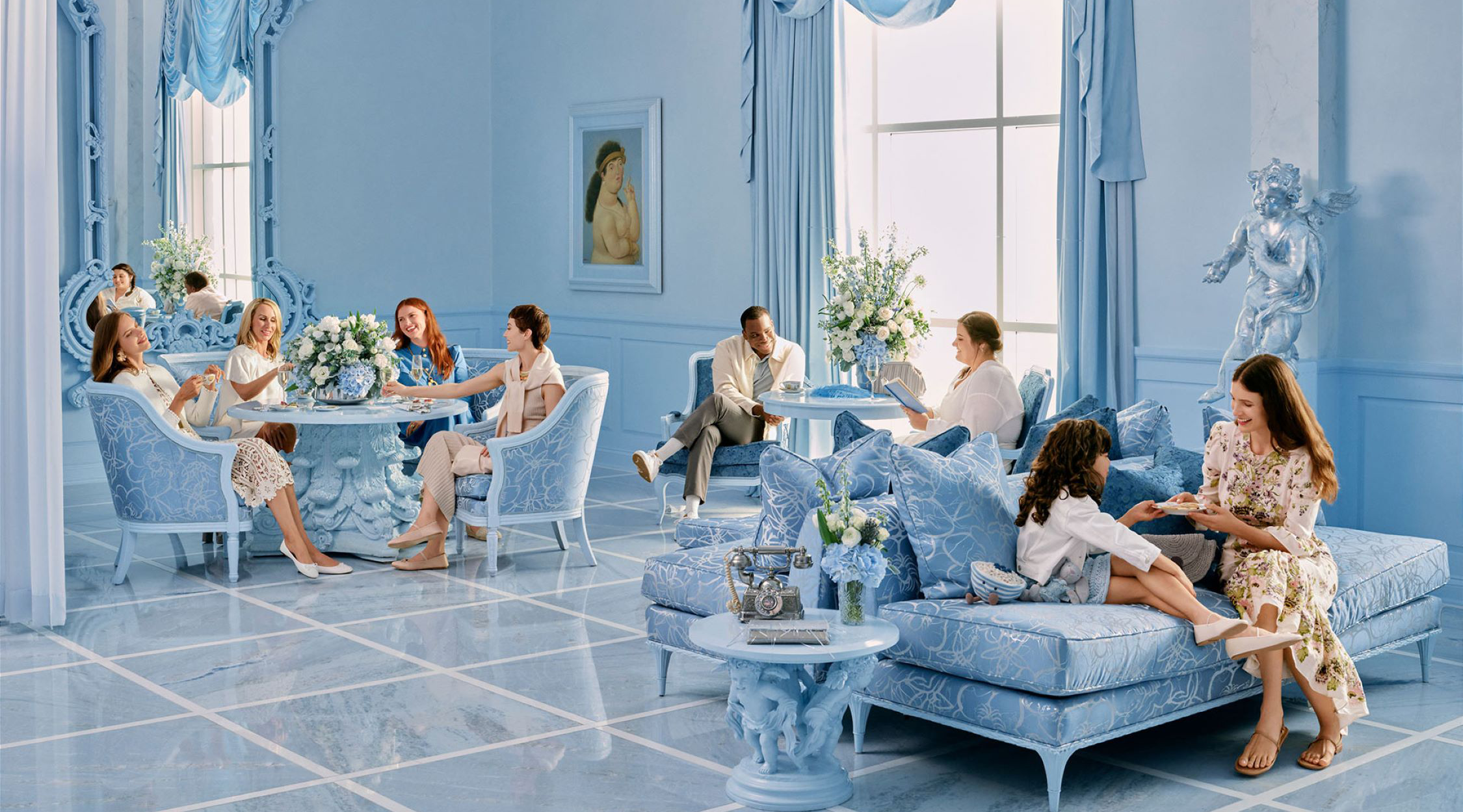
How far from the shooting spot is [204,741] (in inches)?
188

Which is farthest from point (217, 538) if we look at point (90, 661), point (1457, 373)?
point (1457, 373)

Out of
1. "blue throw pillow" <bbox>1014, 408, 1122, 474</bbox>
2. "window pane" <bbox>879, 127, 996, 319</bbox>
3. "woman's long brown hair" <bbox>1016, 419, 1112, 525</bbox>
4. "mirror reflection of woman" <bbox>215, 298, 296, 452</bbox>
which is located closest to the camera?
"woman's long brown hair" <bbox>1016, 419, 1112, 525</bbox>

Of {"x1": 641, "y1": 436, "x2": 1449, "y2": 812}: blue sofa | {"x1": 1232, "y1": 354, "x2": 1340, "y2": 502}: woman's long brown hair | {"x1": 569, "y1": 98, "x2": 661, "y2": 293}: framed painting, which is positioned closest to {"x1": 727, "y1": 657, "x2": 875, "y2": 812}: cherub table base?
{"x1": 641, "y1": 436, "x2": 1449, "y2": 812}: blue sofa

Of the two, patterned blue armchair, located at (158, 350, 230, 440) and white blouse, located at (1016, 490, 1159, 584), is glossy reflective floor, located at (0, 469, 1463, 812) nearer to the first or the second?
white blouse, located at (1016, 490, 1159, 584)

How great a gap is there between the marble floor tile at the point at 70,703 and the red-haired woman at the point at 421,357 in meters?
2.86

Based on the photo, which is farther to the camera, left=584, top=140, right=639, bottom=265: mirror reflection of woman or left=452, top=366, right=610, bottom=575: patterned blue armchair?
left=584, top=140, right=639, bottom=265: mirror reflection of woman

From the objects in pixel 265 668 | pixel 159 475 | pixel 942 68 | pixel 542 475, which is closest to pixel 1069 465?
pixel 265 668

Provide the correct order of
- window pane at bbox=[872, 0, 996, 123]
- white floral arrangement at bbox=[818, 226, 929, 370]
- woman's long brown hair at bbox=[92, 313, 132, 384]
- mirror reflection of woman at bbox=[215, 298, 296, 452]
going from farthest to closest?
window pane at bbox=[872, 0, 996, 123] → white floral arrangement at bbox=[818, 226, 929, 370] → mirror reflection of woman at bbox=[215, 298, 296, 452] → woman's long brown hair at bbox=[92, 313, 132, 384]

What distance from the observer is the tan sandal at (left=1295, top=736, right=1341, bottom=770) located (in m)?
4.49

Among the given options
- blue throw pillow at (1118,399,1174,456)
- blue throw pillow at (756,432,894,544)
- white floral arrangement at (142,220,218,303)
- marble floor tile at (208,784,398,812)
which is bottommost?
marble floor tile at (208,784,398,812)

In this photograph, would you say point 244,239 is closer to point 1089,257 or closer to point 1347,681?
point 1089,257

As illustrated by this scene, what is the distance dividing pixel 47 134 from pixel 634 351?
5048 millimetres

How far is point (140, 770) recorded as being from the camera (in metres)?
4.50

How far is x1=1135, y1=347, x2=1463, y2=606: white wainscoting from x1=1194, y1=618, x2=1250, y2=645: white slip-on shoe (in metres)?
2.65
